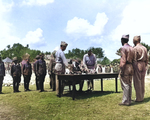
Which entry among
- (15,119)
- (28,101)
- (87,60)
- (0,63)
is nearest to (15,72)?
(0,63)

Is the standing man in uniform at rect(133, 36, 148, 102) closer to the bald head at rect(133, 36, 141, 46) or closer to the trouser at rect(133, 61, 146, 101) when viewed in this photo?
the trouser at rect(133, 61, 146, 101)

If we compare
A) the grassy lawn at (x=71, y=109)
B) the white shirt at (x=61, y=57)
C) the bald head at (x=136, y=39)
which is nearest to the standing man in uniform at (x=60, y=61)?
the white shirt at (x=61, y=57)

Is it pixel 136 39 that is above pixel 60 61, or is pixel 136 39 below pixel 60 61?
above

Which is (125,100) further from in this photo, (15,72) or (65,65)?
(15,72)

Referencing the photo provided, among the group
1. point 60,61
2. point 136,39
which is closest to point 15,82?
point 60,61

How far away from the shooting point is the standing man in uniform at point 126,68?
581cm

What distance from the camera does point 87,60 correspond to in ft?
29.3

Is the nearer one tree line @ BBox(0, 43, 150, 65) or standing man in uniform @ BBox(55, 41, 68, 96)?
standing man in uniform @ BBox(55, 41, 68, 96)

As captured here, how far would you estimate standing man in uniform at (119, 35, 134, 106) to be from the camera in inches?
229

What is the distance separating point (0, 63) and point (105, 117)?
740 cm

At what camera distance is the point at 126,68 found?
5938 millimetres

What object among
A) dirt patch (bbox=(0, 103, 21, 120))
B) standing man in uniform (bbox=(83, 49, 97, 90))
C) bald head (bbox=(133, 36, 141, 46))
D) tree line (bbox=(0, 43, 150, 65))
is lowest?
dirt patch (bbox=(0, 103, 21, 120))

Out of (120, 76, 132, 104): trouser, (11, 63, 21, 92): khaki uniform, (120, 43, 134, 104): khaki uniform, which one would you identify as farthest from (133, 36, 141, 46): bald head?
(11, 63, 21, 92): khaki uniform

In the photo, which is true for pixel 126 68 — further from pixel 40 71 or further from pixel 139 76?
pixel 40 71
